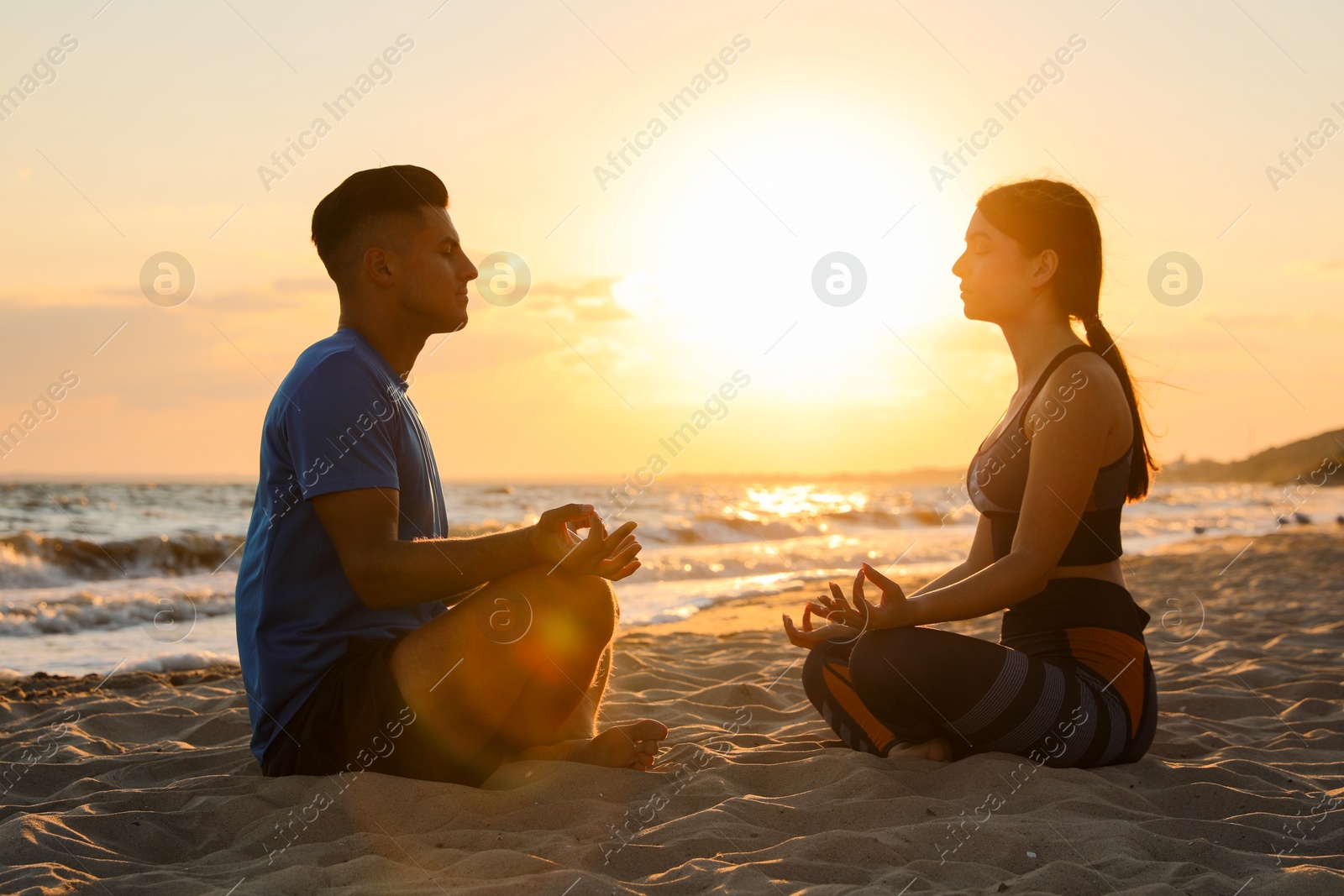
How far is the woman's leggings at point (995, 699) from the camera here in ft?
→ 8.54

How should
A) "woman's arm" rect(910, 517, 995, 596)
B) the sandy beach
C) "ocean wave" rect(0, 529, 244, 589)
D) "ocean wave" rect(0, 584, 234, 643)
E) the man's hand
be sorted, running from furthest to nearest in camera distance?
"ocean wave" rect(0, 529, 244, 589), "ocean wave" rect(0, 584, 234, 643), "woman's arm" rect(910, 517, 995, 596), the man's hand, the sandy beach

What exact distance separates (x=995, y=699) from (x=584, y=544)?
1.30m

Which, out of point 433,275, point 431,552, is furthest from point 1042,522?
point 433,275

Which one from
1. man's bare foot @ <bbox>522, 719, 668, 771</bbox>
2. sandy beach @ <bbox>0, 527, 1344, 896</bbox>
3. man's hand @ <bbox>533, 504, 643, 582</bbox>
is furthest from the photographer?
man's bare foot @ <bbox>522, 719, 668, 771</bbox>

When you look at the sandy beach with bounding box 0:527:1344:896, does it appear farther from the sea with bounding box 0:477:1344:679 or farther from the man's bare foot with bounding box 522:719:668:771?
the sea with bounding box 0:477:1344:679

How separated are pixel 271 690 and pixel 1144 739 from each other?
106 inches

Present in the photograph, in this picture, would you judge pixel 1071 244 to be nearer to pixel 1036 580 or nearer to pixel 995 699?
pixel 1036 580

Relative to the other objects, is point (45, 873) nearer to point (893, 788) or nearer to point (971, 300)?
point (893, 788)

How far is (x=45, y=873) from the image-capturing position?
200 centimetres

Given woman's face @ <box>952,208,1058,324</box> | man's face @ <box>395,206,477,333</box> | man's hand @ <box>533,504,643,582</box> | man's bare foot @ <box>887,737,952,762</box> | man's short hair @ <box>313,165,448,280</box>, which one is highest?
man's short hair @ <box>313,165,448,280</box>

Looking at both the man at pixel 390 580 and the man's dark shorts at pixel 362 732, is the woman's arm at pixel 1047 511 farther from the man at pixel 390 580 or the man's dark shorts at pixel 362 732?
the man's dark shorts at pixel 362 732

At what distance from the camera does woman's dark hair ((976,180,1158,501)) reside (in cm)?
286

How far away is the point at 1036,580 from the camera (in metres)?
2.67

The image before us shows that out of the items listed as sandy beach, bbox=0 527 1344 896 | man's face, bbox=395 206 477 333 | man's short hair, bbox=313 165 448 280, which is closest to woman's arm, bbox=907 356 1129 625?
sandy beach, bbox=0 527 1344 896
